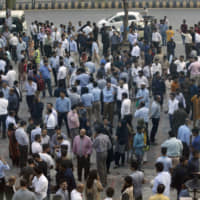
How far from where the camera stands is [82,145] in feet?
48.8

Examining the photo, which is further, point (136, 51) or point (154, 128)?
point (136, 51)

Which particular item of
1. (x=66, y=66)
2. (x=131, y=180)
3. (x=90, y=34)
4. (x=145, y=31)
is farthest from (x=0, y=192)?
(x=145, y=31)

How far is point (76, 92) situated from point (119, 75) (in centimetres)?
211

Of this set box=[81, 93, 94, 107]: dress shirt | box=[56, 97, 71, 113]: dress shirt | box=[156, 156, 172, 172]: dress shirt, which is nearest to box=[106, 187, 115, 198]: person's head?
box=[156, 156, 172, 172]: dress shirt

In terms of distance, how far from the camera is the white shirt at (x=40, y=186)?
12.6 m

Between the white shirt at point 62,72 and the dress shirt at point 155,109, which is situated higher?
the white shirt at point 62,72

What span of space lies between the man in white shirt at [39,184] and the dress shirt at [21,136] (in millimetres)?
2932

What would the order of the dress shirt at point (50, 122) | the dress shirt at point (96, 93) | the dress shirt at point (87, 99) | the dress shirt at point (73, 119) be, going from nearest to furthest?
the dress shirt at point (50, 122)
the dress shirt at point (73, 119)
the dress shirt at point (87, 99)
the dress shirt at point (96, 93)

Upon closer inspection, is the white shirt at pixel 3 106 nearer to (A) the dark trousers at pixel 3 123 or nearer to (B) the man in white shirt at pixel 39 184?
(A) the dark trousers at pixel 3 123

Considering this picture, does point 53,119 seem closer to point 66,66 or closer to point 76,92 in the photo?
point 76,92

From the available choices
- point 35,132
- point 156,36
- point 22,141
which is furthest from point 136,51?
point 22,141

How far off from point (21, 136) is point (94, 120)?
4.09m

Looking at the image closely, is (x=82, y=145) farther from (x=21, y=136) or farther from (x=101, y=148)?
(x=21, y=136)

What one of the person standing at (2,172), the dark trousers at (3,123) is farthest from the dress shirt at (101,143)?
the dark trousers at (3,123)
